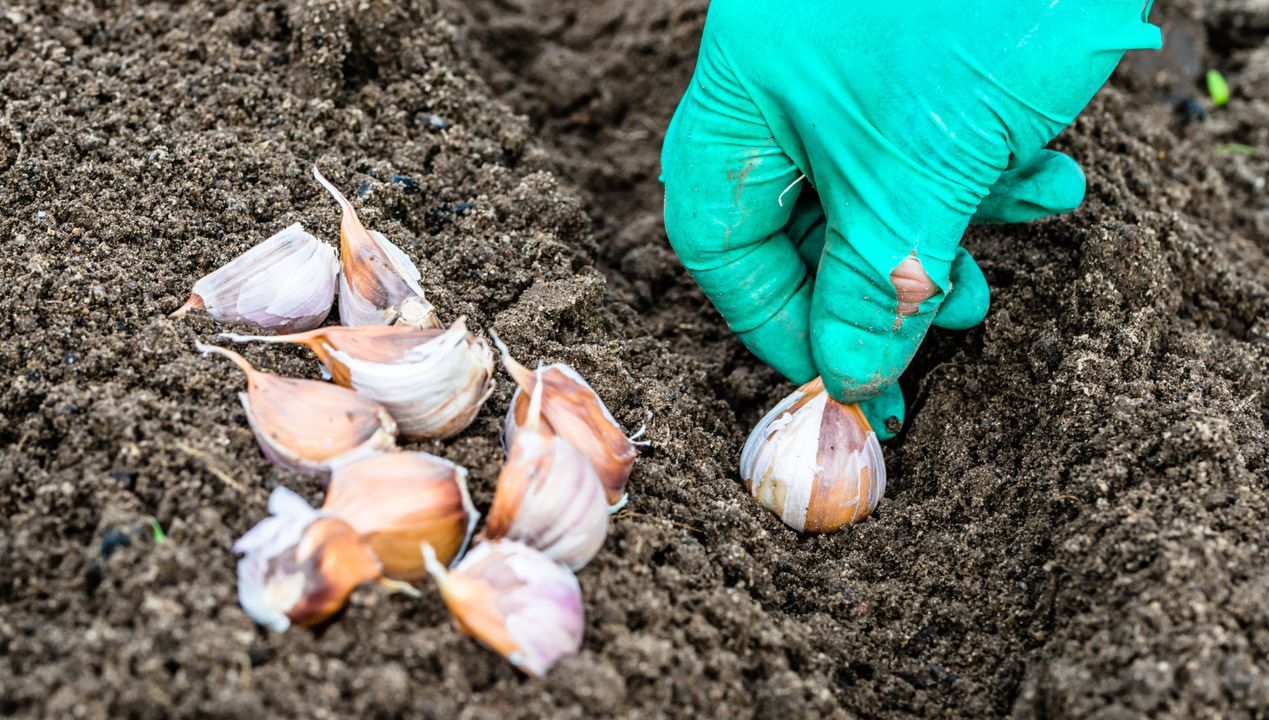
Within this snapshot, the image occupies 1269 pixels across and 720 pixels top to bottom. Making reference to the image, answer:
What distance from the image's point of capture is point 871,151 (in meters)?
1.51

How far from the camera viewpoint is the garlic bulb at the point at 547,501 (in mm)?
1283

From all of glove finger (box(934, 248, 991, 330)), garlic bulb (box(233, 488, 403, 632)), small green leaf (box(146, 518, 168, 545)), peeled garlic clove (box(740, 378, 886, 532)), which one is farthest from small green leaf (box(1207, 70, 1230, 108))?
small green leaf (box(146, 518, 168, 545))

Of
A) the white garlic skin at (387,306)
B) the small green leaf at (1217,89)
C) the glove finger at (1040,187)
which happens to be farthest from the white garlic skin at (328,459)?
the small green leaf at (1217,89)

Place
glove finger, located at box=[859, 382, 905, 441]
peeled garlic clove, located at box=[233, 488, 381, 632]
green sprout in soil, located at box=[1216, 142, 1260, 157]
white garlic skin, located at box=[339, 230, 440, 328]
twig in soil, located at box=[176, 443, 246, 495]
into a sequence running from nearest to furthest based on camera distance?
peeled garlic clove, located at box=[233, 488, 381, 632] < twig in soil, located at box=[176, 443, 246, 495] < white garlic skin, located at box=[339, 230, 440, 328] < glove finger, located at box=[859, 382, 905, 441] < green sprout in soil, located at box=[1216, 142, 1260, 157]

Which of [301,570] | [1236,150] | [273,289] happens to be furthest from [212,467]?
[1236,150]

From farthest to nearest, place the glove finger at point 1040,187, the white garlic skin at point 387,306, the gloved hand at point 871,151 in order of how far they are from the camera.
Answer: the glove finger at point 1040,187, the white garlic skin at point 387,306, the gloved hand at point 871,151

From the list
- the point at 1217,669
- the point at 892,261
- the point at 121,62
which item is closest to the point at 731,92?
the point at 892,261

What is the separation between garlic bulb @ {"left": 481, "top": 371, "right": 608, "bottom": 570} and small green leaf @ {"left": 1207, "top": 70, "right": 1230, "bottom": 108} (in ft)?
7.37

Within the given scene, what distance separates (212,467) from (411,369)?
27 cm

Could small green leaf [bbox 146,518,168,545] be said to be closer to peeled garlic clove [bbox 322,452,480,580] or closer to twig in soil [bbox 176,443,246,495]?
twig in soil [bbox 176,443,246,495]

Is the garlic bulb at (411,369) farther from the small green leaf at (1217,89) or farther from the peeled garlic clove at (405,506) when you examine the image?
the small green leaf at (1217,89)

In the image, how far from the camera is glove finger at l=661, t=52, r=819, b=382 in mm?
1579

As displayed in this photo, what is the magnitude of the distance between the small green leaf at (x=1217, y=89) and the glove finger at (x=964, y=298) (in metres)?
1.45

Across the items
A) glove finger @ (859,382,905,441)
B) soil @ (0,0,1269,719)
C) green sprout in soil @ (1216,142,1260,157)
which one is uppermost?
soil @ (0,0,1269,719)
